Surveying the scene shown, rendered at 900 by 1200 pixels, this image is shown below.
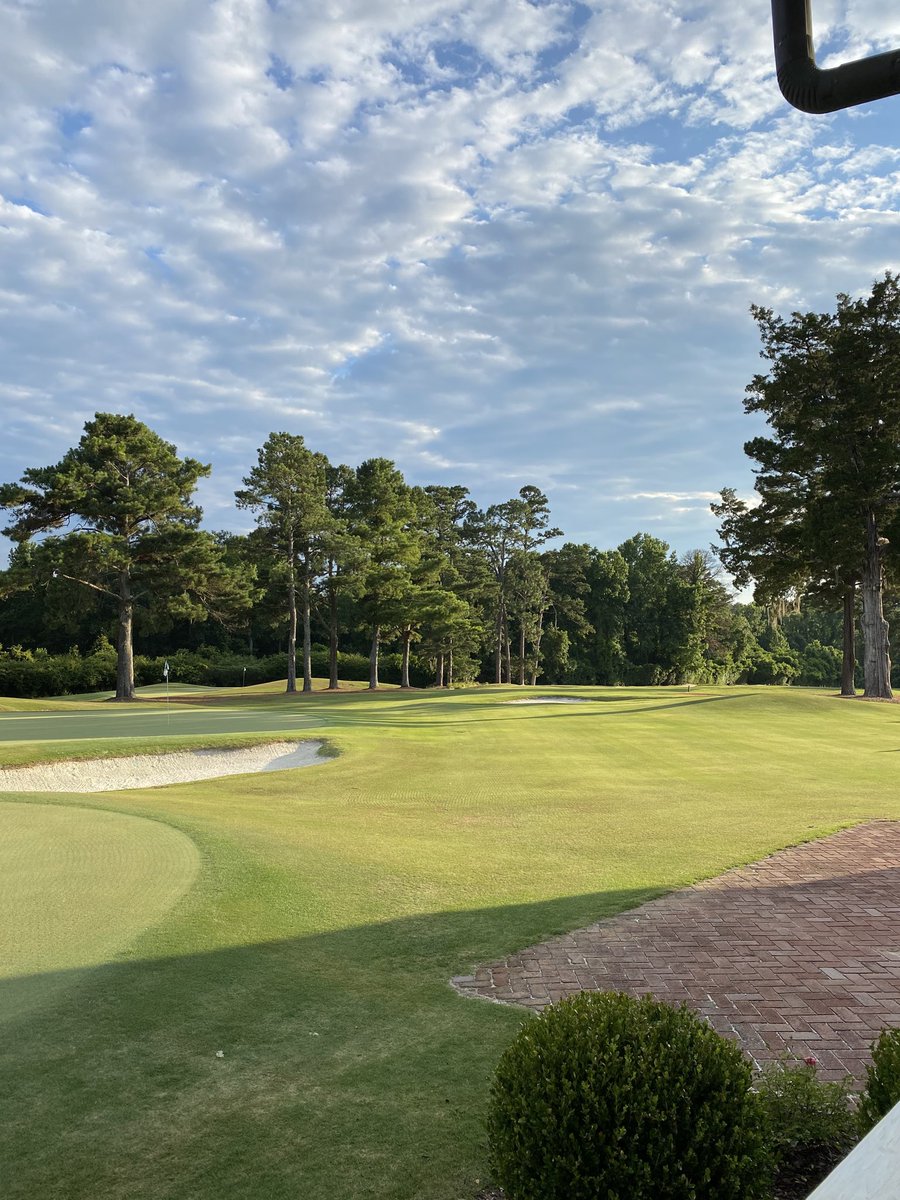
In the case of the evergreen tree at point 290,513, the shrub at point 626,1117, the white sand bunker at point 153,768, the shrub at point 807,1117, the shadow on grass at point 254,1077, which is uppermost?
Answer: the evergreen tree at point 290,513

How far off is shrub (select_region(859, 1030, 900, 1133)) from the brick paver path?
1575 mm

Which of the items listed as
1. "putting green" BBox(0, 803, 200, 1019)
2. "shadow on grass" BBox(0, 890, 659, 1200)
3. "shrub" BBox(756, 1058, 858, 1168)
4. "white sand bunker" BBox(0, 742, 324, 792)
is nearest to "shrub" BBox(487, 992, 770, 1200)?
"shrub" BBox(756, 1058, 858, 1168)

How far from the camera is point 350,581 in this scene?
4931 centimetres

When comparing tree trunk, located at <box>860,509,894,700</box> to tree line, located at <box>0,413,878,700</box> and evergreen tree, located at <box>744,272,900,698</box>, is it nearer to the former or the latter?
evergreen tree, located at <box>744,272,900,698</box>

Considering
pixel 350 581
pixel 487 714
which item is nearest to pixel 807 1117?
pixel 487 714

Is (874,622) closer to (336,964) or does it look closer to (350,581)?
(350,581)

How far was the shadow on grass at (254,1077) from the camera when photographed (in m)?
3.34

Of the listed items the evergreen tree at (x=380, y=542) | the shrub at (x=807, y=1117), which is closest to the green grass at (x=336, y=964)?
the shrub at (x=807, y=1117)

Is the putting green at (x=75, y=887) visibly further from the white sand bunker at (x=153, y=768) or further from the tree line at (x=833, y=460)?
the tree line at (x=833, y=460)

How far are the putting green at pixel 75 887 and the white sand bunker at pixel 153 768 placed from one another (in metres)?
5.54

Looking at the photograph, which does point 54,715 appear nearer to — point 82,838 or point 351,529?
point 82,838

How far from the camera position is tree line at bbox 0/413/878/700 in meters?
39.9

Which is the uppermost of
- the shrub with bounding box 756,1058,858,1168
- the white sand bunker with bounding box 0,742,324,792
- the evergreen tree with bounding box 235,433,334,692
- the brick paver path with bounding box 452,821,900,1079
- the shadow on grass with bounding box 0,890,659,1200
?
the evergreen tree with bounding box 235,433,334,692

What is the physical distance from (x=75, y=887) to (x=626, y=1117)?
5910 millimetres
